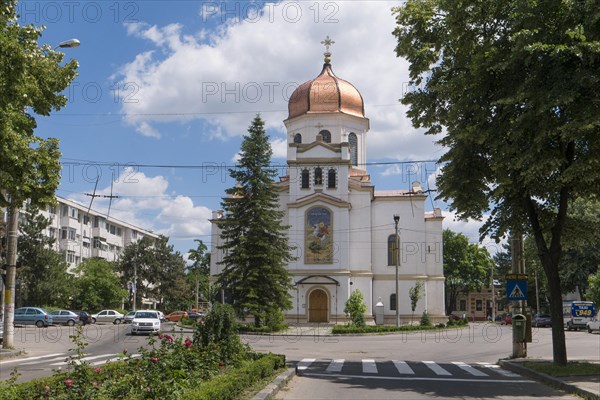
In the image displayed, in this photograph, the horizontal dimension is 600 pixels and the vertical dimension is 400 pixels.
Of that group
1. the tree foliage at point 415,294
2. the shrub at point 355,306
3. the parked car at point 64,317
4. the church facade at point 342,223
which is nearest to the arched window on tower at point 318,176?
the church facade at point 342,223

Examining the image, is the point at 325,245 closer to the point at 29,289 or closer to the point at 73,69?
the point at 29,289

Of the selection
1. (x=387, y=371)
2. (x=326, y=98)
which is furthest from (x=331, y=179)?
(x=387, y=371)

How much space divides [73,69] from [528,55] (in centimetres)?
1036

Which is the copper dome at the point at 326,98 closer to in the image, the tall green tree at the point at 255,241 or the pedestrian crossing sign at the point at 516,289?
the tall green tree at the point at 255,241

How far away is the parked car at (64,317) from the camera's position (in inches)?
2096

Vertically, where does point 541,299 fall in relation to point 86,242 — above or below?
below

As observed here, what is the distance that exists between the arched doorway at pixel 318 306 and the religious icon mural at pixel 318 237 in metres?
2.70

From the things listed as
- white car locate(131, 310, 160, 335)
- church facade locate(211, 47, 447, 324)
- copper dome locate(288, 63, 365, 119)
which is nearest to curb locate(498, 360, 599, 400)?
white car locate(131, 310, 160, 335)

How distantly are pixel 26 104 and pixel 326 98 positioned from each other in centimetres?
4902

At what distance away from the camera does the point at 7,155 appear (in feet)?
39.3

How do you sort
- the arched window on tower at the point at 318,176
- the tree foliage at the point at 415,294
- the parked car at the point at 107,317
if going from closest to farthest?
1. the arched window on tower at the point at 318,176
2. the tree foliage at the point at 415,294
3. the parked car at the point at 107,317

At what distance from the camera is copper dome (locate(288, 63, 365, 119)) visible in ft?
197

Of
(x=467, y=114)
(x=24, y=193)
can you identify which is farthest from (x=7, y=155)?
(x=467, y=114)

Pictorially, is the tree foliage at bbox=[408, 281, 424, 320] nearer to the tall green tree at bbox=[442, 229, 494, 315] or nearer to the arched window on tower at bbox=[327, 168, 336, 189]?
the arched window on tower at bbox=[327, 168, 336, 189]
